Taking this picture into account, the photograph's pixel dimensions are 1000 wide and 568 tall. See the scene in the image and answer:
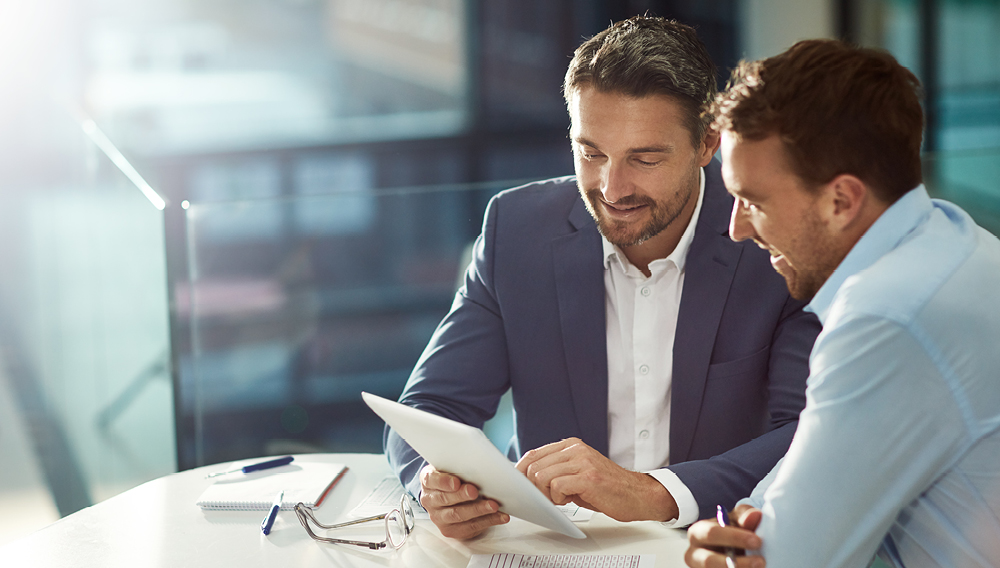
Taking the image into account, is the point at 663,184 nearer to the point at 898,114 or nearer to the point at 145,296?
the point at 898,114

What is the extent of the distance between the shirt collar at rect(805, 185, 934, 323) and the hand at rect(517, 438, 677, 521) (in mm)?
364

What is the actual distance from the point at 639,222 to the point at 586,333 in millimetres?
219

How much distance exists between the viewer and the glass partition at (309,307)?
2297 mm

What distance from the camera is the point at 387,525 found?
1.13 meters

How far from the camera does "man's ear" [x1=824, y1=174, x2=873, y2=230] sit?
3.09 feet

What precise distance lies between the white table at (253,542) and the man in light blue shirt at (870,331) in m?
0.17

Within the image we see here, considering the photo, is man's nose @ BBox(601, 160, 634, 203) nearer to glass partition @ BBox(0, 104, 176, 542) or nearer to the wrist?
the wrist

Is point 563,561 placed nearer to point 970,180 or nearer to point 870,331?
point 870,331

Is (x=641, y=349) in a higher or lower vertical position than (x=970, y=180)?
lower

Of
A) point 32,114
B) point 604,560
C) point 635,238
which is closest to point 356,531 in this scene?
point 604,560

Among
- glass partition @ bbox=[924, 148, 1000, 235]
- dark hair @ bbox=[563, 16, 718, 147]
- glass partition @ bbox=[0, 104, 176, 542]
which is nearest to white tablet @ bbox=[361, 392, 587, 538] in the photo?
dark hair @ bbox=[563, 16, 718, 147]

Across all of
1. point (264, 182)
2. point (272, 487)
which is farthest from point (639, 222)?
point (264, 182)

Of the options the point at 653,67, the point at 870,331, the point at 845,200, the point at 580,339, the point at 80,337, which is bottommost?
the point at 80,337

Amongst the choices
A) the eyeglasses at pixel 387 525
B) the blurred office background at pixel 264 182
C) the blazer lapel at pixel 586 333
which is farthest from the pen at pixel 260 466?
the blurred office background at pixel 264 182
